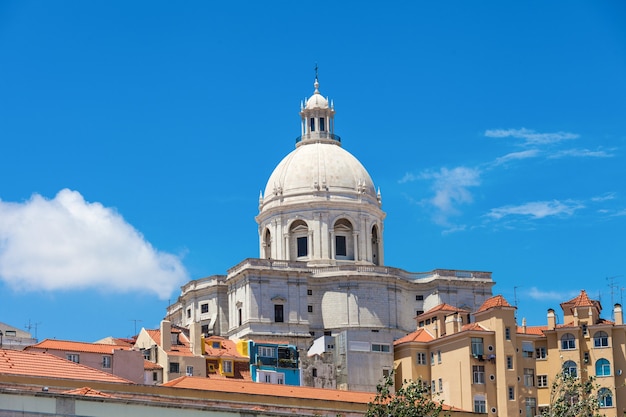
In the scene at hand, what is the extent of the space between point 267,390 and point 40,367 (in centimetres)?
1814

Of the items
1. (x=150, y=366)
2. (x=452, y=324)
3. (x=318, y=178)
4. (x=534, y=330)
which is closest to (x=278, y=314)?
(x=318, y=178)

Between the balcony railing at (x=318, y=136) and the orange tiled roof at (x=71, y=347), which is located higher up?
the balcony railing at (x=318, y=136)

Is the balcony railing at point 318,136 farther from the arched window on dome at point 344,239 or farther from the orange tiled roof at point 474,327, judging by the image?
the orange tiled roof at point 474,327

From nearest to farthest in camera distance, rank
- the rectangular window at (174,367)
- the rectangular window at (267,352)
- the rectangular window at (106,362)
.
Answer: the rectangular window at (106,362)
the rectangular window at (174,367)
the rectangular window at (267,352)

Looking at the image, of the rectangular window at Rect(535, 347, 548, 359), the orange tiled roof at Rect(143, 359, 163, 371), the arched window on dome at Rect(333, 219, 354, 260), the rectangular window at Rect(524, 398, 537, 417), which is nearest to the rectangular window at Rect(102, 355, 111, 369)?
the orange tiled roof at Rect(143, 359, 163, 371)

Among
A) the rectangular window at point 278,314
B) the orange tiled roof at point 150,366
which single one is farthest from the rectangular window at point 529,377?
the orange tiled roof at point 150,366

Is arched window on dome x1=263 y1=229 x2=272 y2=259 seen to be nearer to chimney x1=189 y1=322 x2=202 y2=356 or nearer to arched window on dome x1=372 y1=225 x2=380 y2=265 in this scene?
arched window on dome x1=372 y1=225 x2=380 y2=265

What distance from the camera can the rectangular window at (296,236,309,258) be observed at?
113m

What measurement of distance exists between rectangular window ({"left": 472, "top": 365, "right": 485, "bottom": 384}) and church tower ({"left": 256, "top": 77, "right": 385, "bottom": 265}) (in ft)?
71.6

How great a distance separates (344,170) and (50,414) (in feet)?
219

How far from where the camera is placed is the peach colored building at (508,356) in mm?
92312

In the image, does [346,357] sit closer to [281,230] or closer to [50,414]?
[281,230]

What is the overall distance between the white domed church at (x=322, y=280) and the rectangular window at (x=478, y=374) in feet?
27.8

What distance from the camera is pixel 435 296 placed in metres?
111
